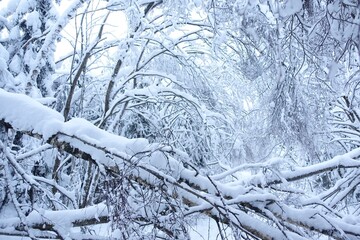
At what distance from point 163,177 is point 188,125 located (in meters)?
6.64

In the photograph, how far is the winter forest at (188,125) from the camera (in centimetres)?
266

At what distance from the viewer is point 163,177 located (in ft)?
8.26

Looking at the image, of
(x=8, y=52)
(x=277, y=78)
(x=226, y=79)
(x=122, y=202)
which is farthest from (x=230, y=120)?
(x=122, y=202)

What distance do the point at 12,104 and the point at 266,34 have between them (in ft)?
9.67

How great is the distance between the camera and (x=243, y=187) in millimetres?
2969

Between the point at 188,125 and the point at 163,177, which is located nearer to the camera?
the point at 163,177

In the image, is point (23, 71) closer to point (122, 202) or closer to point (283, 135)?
point (283, 135)

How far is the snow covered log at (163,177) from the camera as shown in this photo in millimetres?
2580

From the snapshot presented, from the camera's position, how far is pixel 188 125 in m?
9.15

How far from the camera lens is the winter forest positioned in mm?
2664

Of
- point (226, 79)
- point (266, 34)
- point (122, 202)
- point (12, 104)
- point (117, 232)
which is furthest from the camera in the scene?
point (226, 79)

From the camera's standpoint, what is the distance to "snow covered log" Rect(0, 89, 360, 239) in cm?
258

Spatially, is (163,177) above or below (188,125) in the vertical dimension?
below

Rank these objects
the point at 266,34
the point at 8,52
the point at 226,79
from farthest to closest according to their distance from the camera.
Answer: the point at 226,79 < the point at 8,52 < the point at 266,34
